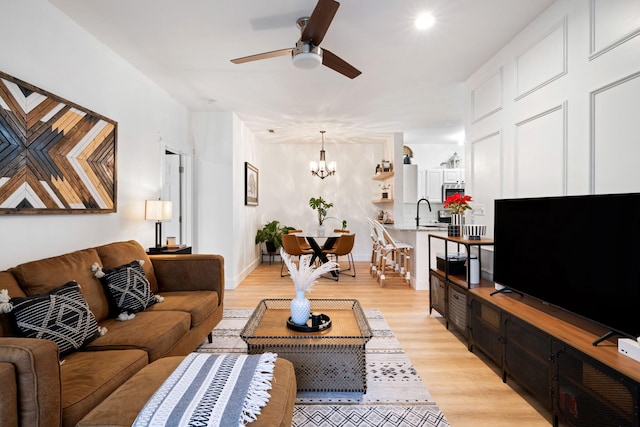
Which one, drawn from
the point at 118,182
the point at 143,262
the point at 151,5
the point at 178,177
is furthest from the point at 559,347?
the point at 178,177

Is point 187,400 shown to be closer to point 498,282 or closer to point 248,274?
point 498,282

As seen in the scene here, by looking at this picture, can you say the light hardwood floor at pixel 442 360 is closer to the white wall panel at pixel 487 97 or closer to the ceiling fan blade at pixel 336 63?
the ceiling fan blade at pixel 336 63

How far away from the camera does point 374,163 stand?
746 cm

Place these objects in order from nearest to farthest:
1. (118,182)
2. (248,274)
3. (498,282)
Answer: (498,282) < (118,182) < (248,274)

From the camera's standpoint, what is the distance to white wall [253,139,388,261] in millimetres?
7418

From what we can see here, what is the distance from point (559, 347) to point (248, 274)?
191 inches

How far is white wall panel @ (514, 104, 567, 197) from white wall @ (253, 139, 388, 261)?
4649 mm

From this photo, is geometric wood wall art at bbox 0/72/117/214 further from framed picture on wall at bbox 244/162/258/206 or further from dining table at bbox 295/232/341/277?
dining table at bbox 295/232/341/277

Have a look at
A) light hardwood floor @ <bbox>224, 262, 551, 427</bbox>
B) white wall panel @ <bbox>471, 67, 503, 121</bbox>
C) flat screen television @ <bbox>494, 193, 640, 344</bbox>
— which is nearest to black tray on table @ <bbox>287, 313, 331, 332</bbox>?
light hardwood floor @ <bbox>224, 262, 551, 427</bbox>

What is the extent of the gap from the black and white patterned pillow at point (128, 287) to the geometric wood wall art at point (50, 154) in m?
0.60

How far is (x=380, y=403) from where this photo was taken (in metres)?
2.05

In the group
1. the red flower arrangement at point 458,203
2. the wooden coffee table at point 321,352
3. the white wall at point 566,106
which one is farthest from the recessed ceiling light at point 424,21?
the wooden coffee table at point 321,352

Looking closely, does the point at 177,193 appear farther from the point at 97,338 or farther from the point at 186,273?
the point at 97,338

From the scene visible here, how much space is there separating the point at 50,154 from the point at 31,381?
1733 mm
